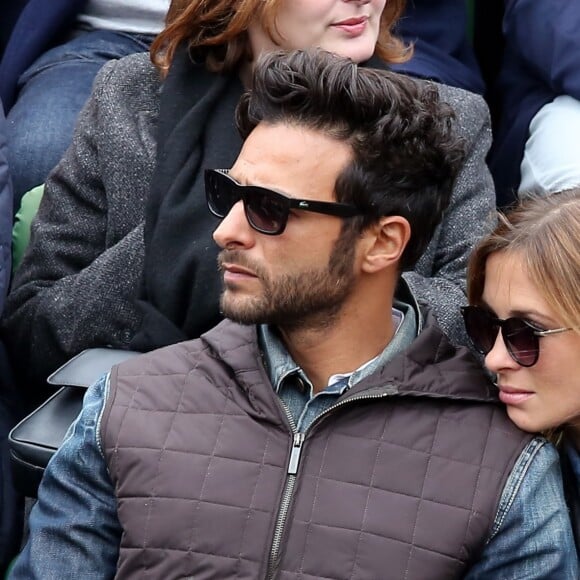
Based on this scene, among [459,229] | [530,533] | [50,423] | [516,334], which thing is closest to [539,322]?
[516,334]

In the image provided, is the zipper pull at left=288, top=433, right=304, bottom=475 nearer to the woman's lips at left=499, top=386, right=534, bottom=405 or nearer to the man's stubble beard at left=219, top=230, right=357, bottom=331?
the man's stubble beard at left=219, top=230, right=357, bottom=331

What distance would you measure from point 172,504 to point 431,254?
816 millimetres

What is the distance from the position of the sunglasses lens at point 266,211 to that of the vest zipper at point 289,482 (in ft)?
0.84

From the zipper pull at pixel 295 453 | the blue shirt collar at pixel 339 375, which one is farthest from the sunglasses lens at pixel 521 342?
the zipper pull at pixel 295 453

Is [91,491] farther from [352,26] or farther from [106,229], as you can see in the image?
[352,26]

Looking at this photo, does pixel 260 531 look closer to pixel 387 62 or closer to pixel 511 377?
pixel 511 377

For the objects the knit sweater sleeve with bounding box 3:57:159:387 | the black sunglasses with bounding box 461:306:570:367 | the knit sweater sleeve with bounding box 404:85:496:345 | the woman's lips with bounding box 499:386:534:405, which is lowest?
the knit sweater sleeve with bounding box 3:57:159:387

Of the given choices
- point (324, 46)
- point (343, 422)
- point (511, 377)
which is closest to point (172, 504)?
point (343, 422)

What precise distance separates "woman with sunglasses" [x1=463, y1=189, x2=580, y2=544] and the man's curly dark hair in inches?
6.2

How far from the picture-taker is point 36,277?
2.41 metres

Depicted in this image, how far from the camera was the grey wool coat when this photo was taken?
229 centimetres

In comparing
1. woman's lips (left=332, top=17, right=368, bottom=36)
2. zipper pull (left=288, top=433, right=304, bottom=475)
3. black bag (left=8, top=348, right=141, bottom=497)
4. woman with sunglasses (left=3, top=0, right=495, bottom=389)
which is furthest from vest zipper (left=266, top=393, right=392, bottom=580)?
woman's lips (left=332, top=17, right=368, bottom=36)

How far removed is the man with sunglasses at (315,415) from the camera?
1663mm

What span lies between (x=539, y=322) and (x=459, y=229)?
658mm
